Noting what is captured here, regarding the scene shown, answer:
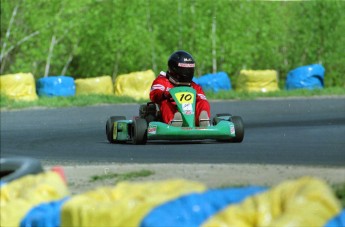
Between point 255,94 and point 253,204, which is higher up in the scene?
point 253,204

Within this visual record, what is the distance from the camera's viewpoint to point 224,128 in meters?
12.7

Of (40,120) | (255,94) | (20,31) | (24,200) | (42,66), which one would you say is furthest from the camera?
(42,66)

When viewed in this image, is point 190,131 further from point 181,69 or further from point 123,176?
point 123,176

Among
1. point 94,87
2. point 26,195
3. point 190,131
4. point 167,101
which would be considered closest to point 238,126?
point 190,131

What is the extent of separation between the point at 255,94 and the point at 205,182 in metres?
17.8

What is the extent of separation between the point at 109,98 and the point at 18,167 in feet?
64.7

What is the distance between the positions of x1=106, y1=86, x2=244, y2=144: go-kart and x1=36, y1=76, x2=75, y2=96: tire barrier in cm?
1232

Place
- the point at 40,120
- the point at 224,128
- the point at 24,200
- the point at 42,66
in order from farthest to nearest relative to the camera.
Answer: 1. the point at 42,66
2. the point at 40,120
3. the point at 224,128
4. the point at 24,200

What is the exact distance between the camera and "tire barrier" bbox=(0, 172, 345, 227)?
8.66 feet

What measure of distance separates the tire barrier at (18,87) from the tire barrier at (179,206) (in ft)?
68.5

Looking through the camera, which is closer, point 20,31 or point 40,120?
point 40,120

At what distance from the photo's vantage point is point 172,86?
13383 mm

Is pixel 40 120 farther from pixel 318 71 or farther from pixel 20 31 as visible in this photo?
pixel 20 31

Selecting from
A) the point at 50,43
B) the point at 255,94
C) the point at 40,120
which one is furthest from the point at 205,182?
the point at 50,43
